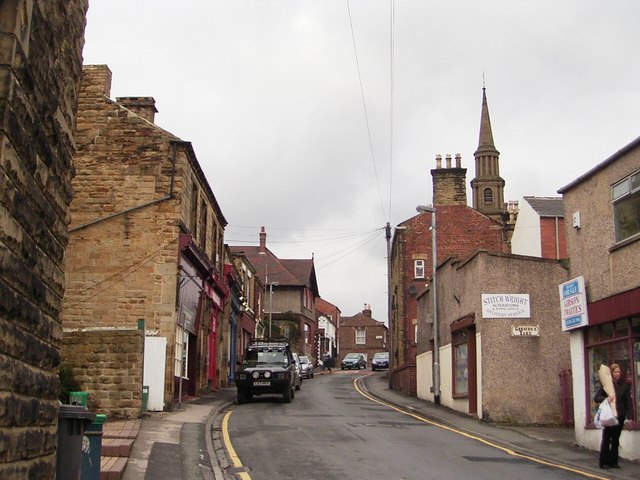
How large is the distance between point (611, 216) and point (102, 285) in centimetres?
1413

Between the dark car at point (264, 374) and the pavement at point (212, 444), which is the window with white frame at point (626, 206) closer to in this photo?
the pavement at point (212, 444)

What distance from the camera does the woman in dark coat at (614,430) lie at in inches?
496

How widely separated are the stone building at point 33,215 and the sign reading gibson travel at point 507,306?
15.7m

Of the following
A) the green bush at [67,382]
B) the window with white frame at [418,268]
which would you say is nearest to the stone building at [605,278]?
the green bush at [67,382]

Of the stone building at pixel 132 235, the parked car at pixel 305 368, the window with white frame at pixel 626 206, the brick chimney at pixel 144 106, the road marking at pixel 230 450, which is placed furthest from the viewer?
the parked car at pixel 305 368

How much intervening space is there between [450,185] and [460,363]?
19.3 m

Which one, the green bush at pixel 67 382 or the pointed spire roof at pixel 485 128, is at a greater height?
the pointed spire roof at pixel 485 128

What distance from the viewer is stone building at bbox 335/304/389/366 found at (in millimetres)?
95188

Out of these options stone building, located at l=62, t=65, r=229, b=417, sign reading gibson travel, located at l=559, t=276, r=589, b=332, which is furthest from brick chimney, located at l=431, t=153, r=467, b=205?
sign reading gibson travel, located at l=559, t=276, r=589, b=332

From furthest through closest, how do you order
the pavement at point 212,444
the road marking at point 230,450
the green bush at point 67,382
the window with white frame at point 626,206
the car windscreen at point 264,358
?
the car windscreen at point 264,358 → the green bush at point 67,382 → the window with white frame at point 626,206 → the pavement at point 212,444 → the road marking at point 230,450

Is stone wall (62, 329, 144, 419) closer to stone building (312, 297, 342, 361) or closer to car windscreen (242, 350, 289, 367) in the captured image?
car windscreen (242, 350, 289, 367)

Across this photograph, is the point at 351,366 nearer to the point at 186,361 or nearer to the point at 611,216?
the point at 186,361

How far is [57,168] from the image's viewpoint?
6492 mm

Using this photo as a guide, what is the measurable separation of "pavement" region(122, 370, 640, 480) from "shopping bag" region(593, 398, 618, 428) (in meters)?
0.76
